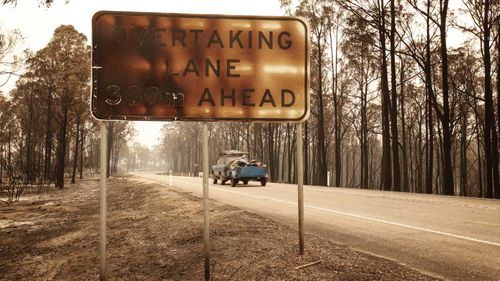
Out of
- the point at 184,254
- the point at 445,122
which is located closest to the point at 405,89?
the point at 445,122

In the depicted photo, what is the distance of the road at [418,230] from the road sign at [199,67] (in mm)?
2703

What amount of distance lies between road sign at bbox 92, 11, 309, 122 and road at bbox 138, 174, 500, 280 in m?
2.70

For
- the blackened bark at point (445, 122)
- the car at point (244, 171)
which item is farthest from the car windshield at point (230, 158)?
the blackened bark at point (445, 122)

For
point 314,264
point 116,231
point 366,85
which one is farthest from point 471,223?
point 366,85

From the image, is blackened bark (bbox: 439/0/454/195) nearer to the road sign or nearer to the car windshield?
the car windshield

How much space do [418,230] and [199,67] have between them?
5.32 m

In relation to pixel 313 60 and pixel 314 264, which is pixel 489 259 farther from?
pixel 313 60

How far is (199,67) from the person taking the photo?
427cm

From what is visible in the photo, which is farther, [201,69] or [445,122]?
[445,122]

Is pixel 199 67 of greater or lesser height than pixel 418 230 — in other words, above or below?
above

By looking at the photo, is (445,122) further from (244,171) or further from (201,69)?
(201,69)

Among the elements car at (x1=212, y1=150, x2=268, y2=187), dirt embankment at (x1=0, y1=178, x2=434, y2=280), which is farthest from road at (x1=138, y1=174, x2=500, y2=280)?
car at (x1=212, y1=150, x2=268, y2=187)

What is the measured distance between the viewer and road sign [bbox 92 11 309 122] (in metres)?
4.12

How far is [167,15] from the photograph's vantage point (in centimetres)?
425
